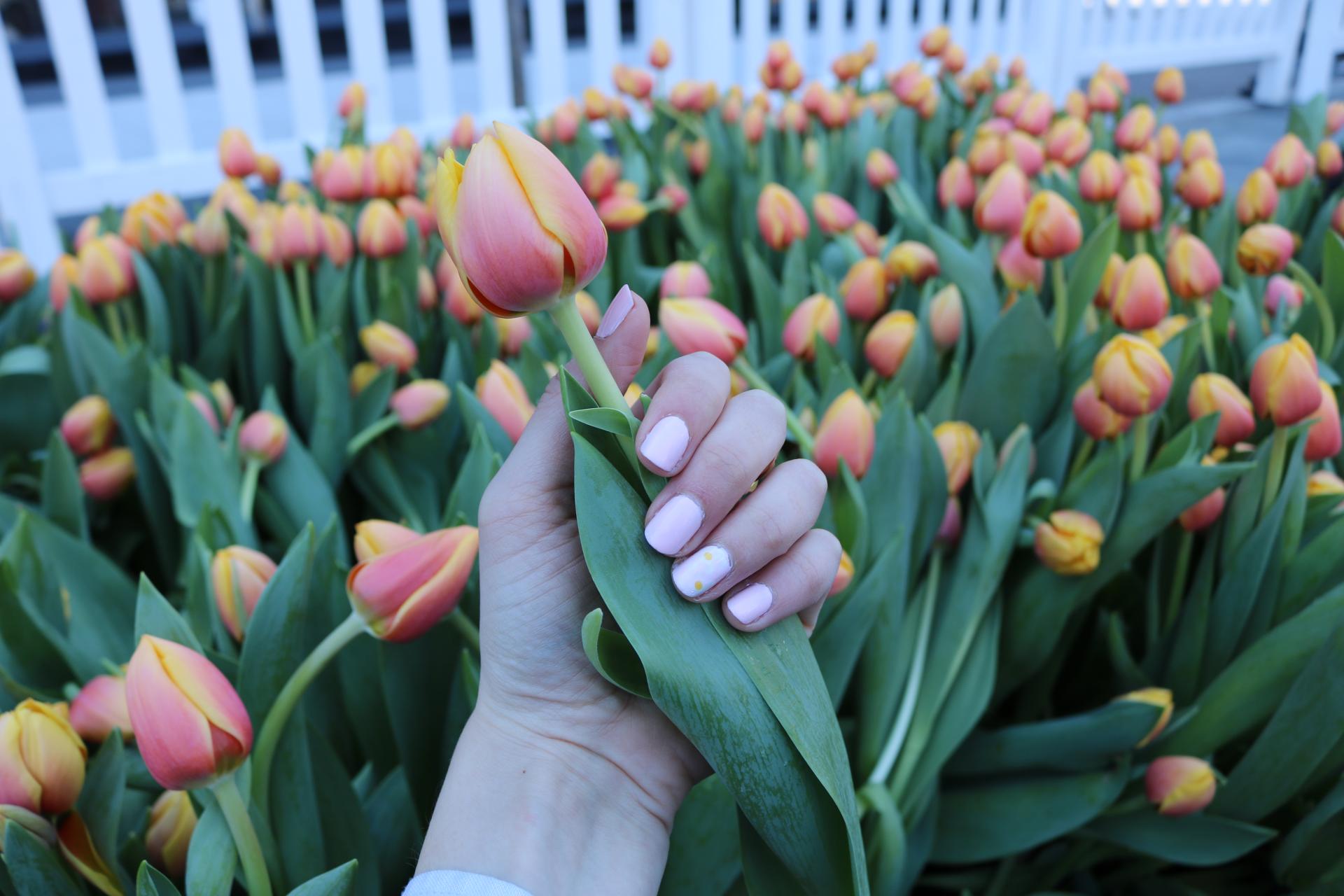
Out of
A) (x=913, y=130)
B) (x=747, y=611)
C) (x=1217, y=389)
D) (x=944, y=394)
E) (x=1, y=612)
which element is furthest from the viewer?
(x=913, y=130)

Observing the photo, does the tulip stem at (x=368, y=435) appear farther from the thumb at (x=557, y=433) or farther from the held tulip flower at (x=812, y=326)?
the thumb at (x=557, y=433)

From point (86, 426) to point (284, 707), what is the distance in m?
0.69

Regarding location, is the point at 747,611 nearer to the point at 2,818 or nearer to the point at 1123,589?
the point at 2,818

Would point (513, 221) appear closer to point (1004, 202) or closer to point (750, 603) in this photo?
point (750, 603)

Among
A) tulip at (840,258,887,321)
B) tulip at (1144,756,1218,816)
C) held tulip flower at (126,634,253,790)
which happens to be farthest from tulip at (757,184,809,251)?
held tulip flower at (126,634,253,790)

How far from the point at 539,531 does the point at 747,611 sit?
15cm

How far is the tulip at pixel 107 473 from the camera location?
3.52 ft

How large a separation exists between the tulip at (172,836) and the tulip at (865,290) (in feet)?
2.55

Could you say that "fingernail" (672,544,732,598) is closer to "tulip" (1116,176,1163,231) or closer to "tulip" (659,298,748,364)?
"tulip" (659,298,748,364)

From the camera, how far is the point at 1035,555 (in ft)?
2.85

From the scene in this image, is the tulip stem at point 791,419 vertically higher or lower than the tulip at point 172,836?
higher

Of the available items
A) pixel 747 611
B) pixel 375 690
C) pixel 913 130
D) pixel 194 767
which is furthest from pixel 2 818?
pixel 913 130

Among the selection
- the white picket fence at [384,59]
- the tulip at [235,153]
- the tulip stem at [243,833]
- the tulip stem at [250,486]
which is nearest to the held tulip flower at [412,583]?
the tulip stem at [243,833]

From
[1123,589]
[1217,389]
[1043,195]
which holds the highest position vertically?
[1043,195]
